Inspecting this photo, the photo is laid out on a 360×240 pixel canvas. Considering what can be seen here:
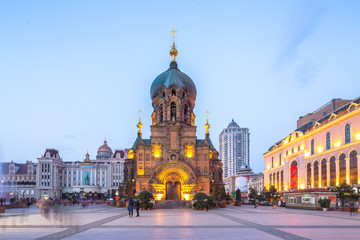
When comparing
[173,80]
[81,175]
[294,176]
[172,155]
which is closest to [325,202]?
[172,155]

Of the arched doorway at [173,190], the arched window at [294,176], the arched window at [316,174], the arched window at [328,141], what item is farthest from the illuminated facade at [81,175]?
the arched window at [328,141]

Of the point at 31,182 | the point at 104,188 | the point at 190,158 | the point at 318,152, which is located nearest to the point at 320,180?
the point at 318,152

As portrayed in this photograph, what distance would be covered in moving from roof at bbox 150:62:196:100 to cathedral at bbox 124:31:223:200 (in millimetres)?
228

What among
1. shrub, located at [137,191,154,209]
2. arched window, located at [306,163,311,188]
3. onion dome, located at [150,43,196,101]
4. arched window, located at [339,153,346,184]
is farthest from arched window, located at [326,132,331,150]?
shrub, located at [137,191,154,209]

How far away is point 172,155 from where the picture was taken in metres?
57.8

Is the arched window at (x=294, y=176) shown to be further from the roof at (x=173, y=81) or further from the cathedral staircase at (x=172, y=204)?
the cathedral staircase at (x=172, y=204)

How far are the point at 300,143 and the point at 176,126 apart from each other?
28.6 meters

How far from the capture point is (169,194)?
193ft

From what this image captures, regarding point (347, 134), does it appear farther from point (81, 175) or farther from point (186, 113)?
point (81, 175)

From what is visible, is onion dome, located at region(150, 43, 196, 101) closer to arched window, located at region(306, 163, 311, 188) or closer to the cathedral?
the cathedral

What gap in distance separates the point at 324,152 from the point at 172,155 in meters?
26.4

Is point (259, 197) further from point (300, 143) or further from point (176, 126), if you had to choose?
point (176, 126)

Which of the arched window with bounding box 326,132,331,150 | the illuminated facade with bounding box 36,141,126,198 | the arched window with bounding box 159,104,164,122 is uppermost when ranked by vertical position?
the arched window with bounding box 159,104,164,122

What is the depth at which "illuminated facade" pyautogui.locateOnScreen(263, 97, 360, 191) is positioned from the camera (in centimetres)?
5153
